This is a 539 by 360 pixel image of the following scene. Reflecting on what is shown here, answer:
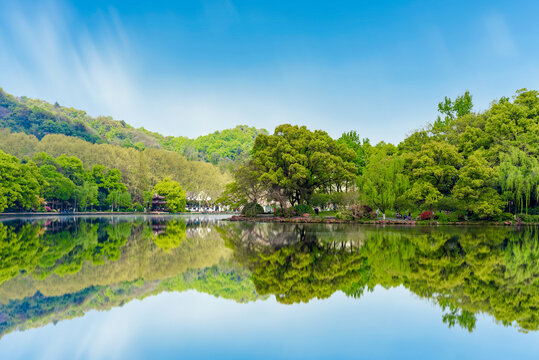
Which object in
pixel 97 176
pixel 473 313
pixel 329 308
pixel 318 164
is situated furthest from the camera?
pixel 97 176

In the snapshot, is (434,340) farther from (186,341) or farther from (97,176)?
(97,176)

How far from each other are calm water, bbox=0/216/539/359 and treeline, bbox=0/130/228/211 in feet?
139

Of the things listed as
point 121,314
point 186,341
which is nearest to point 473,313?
point 186,341

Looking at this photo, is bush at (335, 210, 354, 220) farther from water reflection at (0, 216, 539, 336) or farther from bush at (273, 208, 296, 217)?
water reflection at (0, 216, 539, 336)

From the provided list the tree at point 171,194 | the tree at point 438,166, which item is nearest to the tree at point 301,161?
the tree at point 438,166

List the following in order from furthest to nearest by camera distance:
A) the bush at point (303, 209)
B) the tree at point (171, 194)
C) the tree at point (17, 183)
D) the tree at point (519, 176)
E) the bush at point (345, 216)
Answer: the tree at point (171, 194) < the tree at point (17, 183) < the bush at point (303, 209) < the bush at point (345, 216) < the tree at point (519, 176)

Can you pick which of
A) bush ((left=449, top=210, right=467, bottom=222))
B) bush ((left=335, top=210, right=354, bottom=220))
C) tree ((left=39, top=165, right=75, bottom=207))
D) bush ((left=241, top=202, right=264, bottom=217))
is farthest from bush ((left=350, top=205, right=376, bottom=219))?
tree ((left=39, top=165, right=75, bottom=207))

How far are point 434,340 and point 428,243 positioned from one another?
39.5 ft

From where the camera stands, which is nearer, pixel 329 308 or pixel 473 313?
pixel 473 313

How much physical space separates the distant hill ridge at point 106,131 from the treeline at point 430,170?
5813 centimetres

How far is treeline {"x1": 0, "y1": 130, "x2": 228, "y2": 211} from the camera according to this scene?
50.2 meters

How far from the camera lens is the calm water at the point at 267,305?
5574mm

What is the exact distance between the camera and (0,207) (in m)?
42.6

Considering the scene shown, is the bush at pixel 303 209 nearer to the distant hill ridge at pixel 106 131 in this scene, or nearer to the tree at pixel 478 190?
the tree at pixel 478 190
